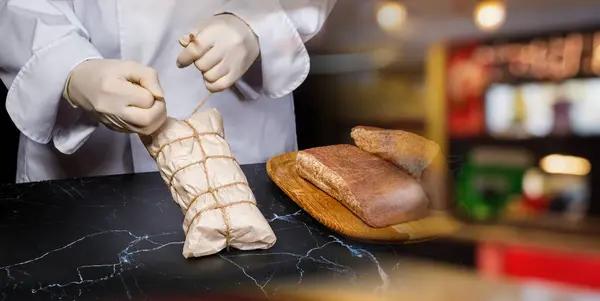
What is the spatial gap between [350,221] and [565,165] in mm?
300

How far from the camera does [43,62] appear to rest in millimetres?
895

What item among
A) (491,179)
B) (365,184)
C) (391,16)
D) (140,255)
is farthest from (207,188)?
(391,16)

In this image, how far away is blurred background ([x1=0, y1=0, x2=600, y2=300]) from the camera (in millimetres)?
415

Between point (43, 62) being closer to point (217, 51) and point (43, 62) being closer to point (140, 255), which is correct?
point (217, 51)

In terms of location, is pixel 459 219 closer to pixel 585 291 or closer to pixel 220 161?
pixel 585 291

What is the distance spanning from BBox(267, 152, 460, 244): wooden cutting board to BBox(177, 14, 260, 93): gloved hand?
7.5 inches

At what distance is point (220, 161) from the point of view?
0.71 meters

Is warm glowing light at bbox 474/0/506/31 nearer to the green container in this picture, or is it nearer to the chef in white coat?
the green container

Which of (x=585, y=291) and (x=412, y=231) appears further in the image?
(x=412, y=231)

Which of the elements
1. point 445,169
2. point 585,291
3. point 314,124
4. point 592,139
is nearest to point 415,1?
point 445,169

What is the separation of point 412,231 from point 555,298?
0.30 meters

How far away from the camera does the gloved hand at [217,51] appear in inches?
31.1

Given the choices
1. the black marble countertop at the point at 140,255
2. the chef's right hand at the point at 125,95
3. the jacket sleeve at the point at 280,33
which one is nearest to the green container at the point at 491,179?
the black marble countertop at the point at 140,255

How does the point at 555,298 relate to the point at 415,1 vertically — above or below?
below
